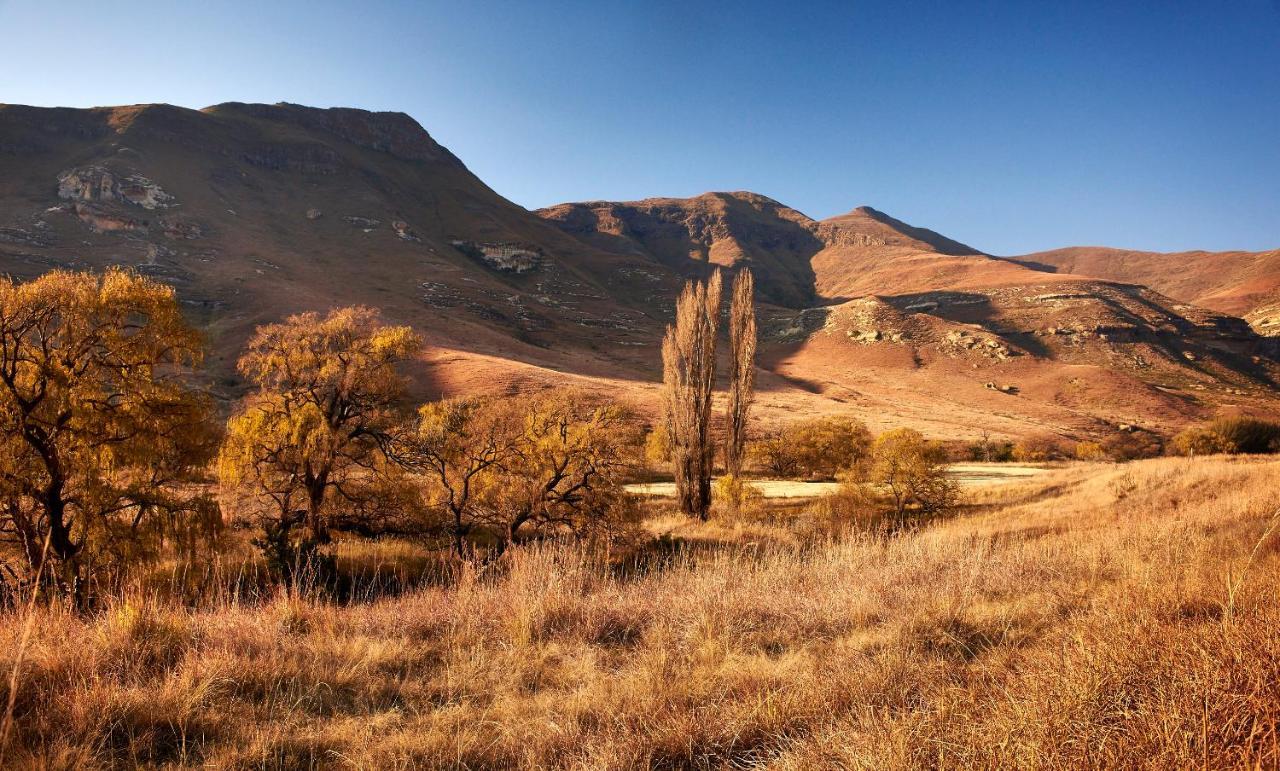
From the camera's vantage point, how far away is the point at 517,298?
104000mm

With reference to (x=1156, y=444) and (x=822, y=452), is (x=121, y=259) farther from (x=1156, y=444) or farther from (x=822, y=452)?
(x=1156, y=444)

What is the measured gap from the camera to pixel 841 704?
340cm

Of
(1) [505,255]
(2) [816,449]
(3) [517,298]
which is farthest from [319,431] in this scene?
(1) [505,255]

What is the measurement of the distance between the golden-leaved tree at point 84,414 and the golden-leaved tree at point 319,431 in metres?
3.30

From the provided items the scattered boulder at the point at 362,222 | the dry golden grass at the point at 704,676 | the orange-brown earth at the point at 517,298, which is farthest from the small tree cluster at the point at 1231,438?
the scattered boulder at the point at 362,222

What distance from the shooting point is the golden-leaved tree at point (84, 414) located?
989 cm

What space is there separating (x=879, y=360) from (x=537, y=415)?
7773 centimetres

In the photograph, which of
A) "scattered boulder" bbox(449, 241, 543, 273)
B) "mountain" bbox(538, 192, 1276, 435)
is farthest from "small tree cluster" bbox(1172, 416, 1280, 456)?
"scattered boulder" bbox(449, 241, 543, 273)

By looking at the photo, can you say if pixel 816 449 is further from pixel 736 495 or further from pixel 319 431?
pixel 319 431

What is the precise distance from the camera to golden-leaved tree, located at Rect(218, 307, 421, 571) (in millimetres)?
15242

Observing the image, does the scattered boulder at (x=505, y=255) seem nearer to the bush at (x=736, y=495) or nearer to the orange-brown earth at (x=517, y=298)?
the orange-brown earth at (x=517, y=298)

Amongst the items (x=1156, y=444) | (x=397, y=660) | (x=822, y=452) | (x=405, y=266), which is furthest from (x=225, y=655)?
(x=405, y=266)

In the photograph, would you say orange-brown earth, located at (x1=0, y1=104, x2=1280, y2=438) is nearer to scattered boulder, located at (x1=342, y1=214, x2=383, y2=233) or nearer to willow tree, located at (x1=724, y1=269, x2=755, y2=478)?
scattered boulder, located at (x1=342, y1=214, x2=383, y2=233)

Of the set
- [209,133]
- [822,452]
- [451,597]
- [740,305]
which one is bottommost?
[822,452]
